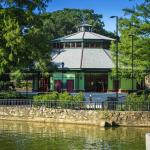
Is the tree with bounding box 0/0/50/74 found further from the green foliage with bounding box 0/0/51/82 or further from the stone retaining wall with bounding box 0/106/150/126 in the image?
the stone retaining wall with bounding box 0/106/150/126

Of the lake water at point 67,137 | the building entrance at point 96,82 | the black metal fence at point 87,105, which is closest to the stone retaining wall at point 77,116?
the black metal fence at point 87,105

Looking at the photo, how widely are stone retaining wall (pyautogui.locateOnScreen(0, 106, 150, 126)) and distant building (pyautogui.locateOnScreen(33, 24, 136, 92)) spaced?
29.6m

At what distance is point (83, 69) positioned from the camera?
7444cm

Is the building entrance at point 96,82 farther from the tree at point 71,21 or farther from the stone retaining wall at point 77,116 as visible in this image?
the tree at point 71,21

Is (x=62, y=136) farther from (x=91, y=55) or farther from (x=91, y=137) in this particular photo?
(x=91, y=55)

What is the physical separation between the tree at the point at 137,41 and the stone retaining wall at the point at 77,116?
14644mm

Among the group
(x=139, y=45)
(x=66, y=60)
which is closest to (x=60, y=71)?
(x=66, y=60)

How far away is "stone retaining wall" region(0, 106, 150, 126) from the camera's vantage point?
1480 inches

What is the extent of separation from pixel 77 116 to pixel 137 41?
52.5ft

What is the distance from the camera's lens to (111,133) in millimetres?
33500

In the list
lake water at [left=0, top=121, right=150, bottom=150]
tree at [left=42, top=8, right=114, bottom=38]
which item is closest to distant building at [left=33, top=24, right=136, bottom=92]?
tree at [left=42, top=8, right=114, bottom=38]

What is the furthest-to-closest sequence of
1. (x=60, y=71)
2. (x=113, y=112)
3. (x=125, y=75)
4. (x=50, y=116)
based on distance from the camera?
(x=60, y=71) → (x=125, y=75) → (x=50, y=116) → (x=113, y=112)

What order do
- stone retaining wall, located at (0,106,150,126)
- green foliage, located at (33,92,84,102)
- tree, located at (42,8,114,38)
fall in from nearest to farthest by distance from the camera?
stone retaining wall, located at (0,106,150,126), green foliage, located at (33,92,84,102), tree, located at (42,8,114,38)

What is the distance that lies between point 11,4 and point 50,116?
15053 mm
